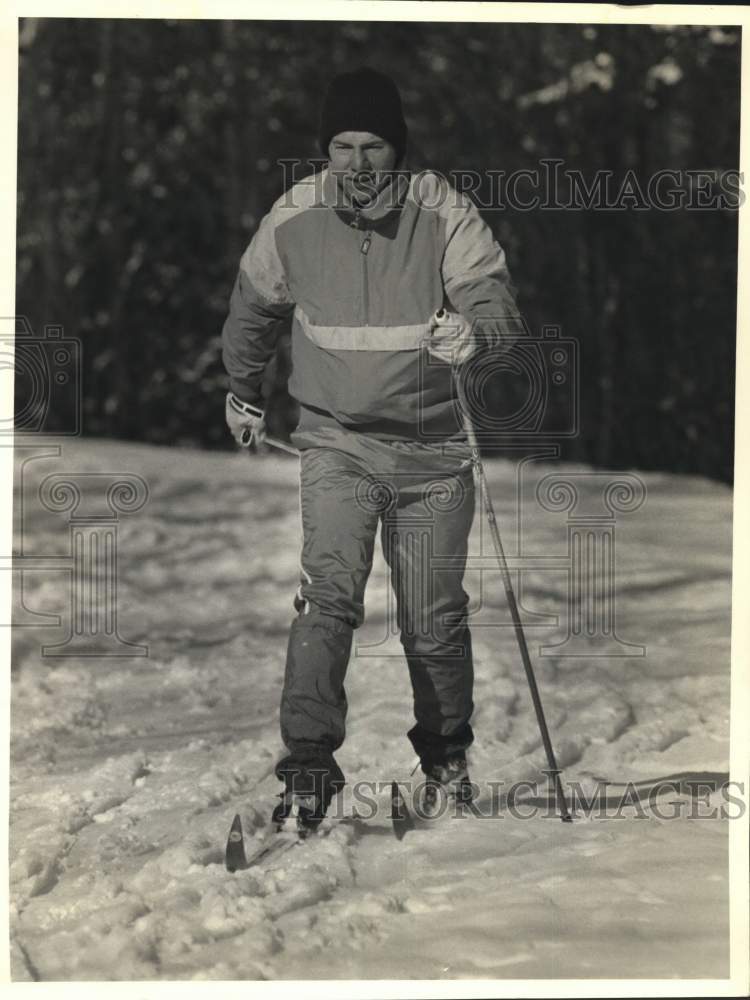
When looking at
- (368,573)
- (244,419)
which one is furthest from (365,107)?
(368,573)

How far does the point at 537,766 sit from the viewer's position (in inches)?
171

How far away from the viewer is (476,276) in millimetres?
3600

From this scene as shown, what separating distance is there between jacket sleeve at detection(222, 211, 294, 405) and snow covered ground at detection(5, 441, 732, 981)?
1180mm

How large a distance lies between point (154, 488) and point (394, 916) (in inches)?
193

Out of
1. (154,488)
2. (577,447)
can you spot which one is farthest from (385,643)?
(577,447)

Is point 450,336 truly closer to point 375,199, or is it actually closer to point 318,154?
point 375,199

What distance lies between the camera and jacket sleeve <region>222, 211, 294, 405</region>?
370 cm

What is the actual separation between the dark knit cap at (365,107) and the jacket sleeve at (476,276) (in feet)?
0.77

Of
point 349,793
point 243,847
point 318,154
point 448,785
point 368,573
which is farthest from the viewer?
point 318,154

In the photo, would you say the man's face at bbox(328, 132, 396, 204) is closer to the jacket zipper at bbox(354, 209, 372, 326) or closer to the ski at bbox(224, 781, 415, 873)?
the jacket zipper at bbox(354, 209, 372, 326)

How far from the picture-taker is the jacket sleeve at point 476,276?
141 inches

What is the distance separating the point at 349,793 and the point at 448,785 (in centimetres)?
31

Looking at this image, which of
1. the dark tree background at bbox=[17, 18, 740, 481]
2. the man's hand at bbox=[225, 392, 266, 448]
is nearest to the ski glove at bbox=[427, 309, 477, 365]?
the man's hand at bbox=[225, 392, 266, 448]

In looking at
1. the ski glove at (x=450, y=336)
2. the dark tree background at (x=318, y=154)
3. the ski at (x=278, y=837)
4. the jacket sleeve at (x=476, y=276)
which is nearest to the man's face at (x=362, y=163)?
the jacket sleeve at (x=476, y=276)
